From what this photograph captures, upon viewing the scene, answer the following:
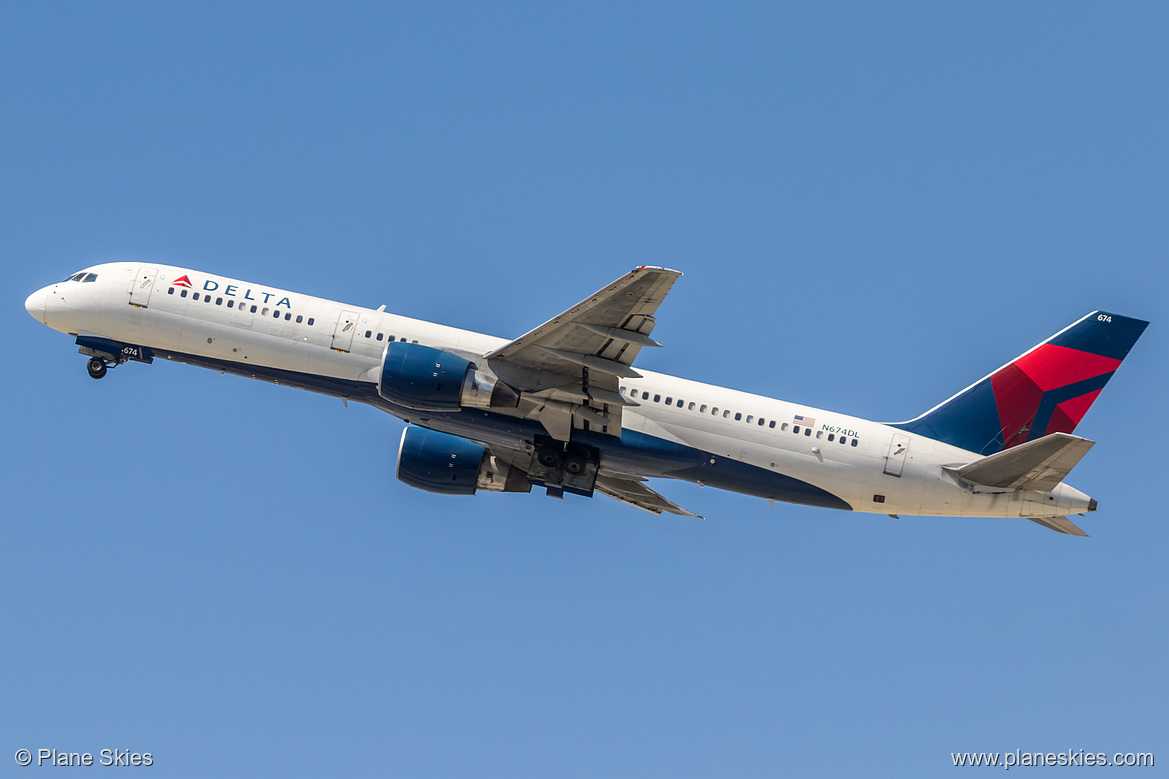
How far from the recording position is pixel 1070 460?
33188mm

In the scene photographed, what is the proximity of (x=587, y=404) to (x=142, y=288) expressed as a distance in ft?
53.8

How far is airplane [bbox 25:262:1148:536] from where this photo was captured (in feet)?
115

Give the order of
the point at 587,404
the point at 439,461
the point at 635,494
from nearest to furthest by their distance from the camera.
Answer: the point at 587,404 → the point at 439,461 → the point at 635,494

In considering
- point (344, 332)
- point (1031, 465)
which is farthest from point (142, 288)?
point (1031, 465)

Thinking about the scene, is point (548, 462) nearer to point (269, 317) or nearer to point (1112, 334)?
point (269, 317)

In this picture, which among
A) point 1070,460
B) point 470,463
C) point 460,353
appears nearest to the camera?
point 1070,460

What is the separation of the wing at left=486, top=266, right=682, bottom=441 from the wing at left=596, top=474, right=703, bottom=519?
514 centimetres

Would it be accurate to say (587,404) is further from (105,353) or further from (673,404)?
(105,353)

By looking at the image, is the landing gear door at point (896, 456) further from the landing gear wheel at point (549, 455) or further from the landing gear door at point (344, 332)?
the landing gear door at point (344, 332)

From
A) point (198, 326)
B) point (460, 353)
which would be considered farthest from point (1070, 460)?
point (198, 326)

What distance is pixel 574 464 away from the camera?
36.9 meters

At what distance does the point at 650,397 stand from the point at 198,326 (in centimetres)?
1584

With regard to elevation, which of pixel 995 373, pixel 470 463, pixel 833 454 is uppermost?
pixel 995 373

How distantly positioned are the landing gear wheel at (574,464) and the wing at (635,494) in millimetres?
3689
